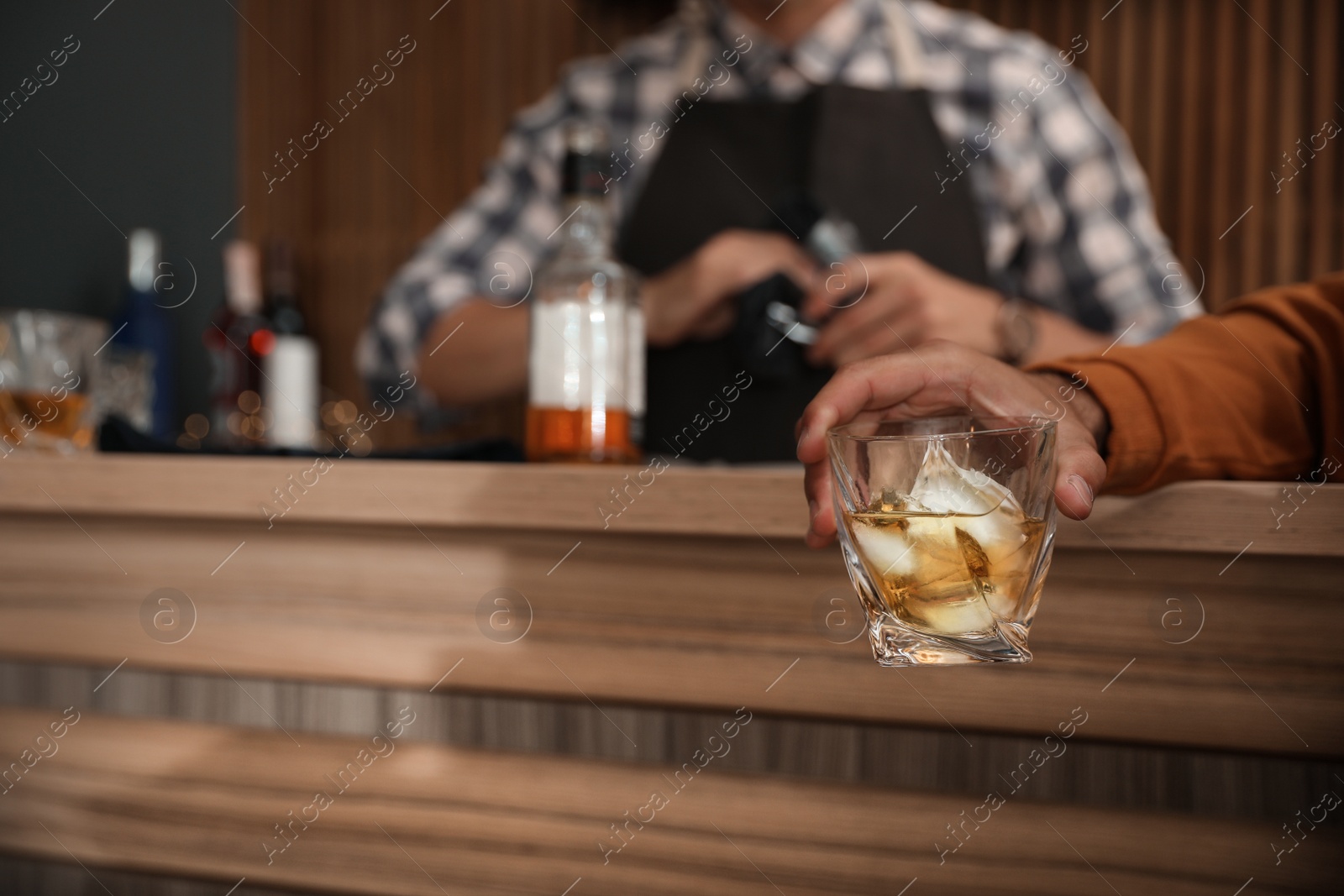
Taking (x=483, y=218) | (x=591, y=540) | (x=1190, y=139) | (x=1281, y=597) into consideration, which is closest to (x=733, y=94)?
(x=483, y=218)

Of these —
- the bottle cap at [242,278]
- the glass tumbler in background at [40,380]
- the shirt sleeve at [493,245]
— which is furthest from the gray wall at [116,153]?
the glass tumbler in background at [40,380]

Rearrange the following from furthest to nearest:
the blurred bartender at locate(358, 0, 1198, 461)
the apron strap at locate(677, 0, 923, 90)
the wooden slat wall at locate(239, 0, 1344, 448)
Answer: the wooden slat wall at locate(239, 0, 1344, 448) < the apron strap at locate(677, 0, 923, 90) < the blurred bartender at locate(358, 0, 1198, 461)

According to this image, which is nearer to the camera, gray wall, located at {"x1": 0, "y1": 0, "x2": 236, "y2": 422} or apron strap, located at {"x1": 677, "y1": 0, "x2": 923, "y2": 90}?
apron strap, located at {"x1": 677, "y1": 0, "x2": 923, "y2": 90}

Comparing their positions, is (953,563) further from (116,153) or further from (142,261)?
(116,153)

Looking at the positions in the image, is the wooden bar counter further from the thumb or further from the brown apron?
the brown apron

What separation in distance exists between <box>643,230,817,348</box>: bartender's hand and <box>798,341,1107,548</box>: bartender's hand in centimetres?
38

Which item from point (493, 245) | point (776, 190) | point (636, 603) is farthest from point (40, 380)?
point (776, 190)

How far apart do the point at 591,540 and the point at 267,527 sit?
23 cm

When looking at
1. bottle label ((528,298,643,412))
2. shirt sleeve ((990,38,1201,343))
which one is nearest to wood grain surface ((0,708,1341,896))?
bottle label ((528,298,643,412))

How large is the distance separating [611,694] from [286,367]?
1.26 metres

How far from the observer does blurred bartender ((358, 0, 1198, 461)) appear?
124cm

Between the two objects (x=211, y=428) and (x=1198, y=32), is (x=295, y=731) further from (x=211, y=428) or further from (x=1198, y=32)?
(x=1198, y=32)

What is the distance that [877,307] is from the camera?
36.7 inches

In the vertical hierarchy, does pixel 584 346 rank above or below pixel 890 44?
below
